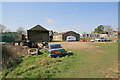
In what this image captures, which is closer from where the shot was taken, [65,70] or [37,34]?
[65,70]

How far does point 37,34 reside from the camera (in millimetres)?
30625

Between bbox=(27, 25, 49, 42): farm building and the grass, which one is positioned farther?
bbox=(27, 25, 49, 42): farm building

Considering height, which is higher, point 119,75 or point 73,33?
point 73,33

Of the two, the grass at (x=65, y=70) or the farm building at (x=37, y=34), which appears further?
the farm building at (x=37, y=34)

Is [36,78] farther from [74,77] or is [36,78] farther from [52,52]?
[52,52]

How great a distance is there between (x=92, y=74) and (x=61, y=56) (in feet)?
15.6

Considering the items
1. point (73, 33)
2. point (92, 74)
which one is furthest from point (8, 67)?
point (73, 33)

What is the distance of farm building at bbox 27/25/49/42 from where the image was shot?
3009 cm

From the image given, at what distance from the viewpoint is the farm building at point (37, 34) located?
30.1m

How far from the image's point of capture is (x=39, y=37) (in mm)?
30688

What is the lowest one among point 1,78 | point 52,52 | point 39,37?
point 1,78

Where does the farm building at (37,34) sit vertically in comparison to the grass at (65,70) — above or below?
above

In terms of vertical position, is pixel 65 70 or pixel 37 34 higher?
pixel 37 34

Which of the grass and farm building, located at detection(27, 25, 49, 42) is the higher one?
farm building, located at detection(27, 25, 49, 42)
